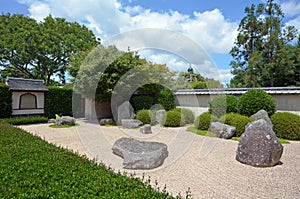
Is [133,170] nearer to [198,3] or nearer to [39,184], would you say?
[39,184]

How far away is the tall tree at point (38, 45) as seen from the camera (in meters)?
17.0

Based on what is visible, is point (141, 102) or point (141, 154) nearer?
point (141, 154)

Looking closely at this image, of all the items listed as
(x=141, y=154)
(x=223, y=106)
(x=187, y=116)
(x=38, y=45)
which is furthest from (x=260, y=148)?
(x=38, y=45)

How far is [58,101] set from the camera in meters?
13.1

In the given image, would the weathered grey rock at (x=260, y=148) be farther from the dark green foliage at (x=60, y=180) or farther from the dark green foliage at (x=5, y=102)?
the dark green foliage at (x=5, y=102)

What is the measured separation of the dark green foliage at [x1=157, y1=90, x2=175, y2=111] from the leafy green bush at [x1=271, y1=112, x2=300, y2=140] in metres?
5.45

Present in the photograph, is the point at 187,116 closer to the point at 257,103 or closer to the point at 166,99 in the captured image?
the point at 166,99

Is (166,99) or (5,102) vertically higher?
(166,99)

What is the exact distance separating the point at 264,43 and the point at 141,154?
18.0 m

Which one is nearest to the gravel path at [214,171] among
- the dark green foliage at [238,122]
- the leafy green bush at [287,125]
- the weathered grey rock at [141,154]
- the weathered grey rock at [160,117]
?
the weathered grey rock at [141,154]

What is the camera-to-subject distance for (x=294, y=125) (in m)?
7.50

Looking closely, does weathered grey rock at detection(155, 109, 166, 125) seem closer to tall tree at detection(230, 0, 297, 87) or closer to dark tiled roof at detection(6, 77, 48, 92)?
dark tiled roof at detection(6, 77, 48, 92)

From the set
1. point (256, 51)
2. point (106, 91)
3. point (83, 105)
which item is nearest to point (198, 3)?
point (106, 91)

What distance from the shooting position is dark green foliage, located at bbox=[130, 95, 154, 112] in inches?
484
